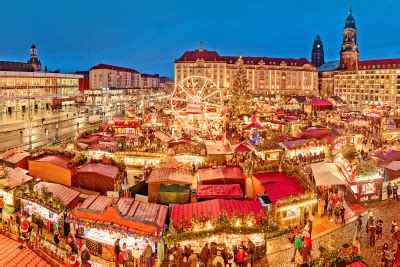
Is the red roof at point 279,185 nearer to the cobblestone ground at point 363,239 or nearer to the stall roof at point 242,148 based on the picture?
the cobblestone ground at point 363,239

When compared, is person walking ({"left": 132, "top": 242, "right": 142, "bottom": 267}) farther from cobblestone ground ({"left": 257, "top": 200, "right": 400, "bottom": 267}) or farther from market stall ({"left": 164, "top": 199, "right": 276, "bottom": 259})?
cobblestone ground ({"left": 257, "top": 200, "right": 400, "bottom": 267})

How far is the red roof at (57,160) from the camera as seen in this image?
58.4ft

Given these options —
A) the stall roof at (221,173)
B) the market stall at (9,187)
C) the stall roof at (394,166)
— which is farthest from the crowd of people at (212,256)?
the stall roof at (394,166)

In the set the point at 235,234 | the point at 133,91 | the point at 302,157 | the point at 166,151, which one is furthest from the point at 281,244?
the point at 133,91

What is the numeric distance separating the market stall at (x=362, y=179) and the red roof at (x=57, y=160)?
13497 millimetres

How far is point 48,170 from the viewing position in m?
17.9

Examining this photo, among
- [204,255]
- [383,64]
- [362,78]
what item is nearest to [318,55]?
[362,78]

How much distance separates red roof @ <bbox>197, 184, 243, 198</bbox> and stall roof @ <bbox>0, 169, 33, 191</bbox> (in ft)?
24.2

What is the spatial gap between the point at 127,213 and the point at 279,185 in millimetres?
6810

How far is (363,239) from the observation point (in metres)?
14.1

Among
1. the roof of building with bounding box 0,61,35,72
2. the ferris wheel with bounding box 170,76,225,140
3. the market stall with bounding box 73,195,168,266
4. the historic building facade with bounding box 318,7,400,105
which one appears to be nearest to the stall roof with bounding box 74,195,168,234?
the market stall with bounding box 73,195,168,266

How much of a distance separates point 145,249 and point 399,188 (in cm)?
1461

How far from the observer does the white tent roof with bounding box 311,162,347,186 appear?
17219 millimetres

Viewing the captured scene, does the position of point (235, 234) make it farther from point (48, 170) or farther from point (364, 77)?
point (364, 77)
